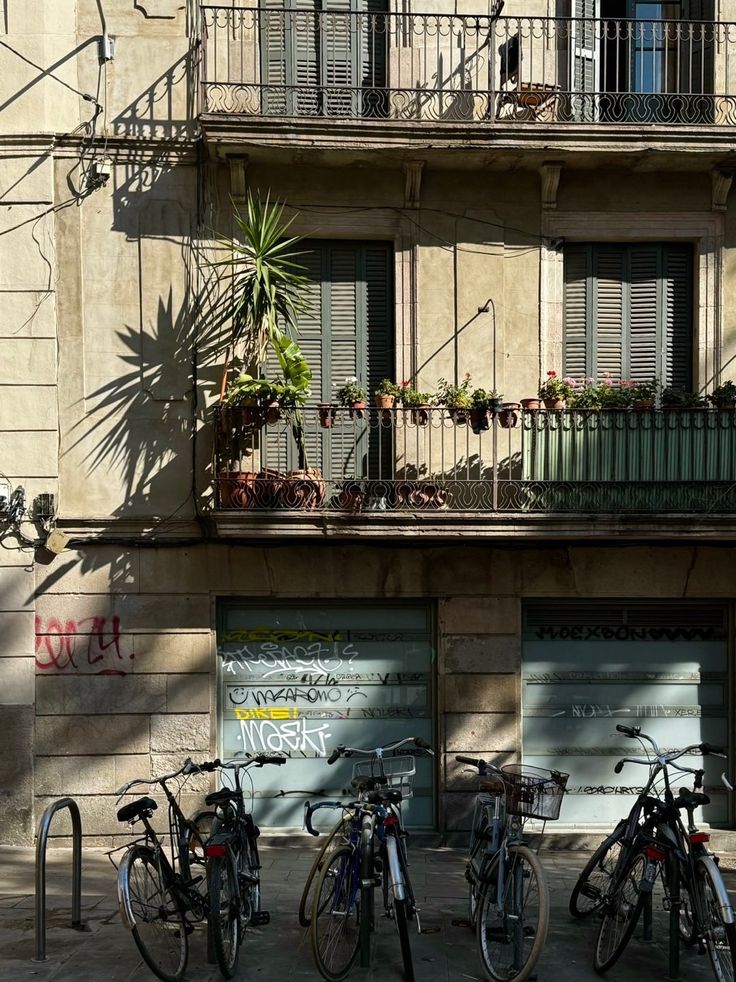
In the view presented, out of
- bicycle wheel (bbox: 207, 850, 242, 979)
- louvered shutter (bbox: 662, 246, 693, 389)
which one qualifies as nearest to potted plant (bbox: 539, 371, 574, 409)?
louvered shutter (bbox: 662, 246, 693, 389)

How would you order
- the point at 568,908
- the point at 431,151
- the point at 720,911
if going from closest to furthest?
the point at 720,911 < the point at 568,908 < the point at 431,151

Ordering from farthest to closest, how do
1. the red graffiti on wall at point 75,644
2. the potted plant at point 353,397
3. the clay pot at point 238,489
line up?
1. the red graffiti on wall at point 75,644
2. the potted plant at point 353,397
3. the clay pot at point 238,489

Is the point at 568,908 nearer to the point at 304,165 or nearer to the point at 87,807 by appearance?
the point at 87,807

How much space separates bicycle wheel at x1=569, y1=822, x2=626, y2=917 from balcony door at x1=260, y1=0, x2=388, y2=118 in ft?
24.2

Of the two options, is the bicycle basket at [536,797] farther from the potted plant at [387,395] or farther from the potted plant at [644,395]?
the potted plant at [644,395]

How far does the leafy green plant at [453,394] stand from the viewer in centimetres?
1059

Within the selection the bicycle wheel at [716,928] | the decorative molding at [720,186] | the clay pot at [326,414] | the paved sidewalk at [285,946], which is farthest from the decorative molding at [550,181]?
the bicycle wheel at [716,928]

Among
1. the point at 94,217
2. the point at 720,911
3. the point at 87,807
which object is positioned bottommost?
the point at 87,807

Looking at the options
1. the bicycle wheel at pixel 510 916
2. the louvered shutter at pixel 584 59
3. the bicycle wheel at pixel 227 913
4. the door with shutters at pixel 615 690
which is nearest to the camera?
the bicycle wheel at pixel 227 913

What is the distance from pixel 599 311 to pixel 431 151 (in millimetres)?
2432

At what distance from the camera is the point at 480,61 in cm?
1123

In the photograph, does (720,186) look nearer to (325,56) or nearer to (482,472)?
(482,472)

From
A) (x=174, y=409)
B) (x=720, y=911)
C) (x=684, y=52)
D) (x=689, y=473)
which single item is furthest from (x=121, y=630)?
(x=684, y=52)

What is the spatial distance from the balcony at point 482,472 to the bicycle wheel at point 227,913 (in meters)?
4.05
